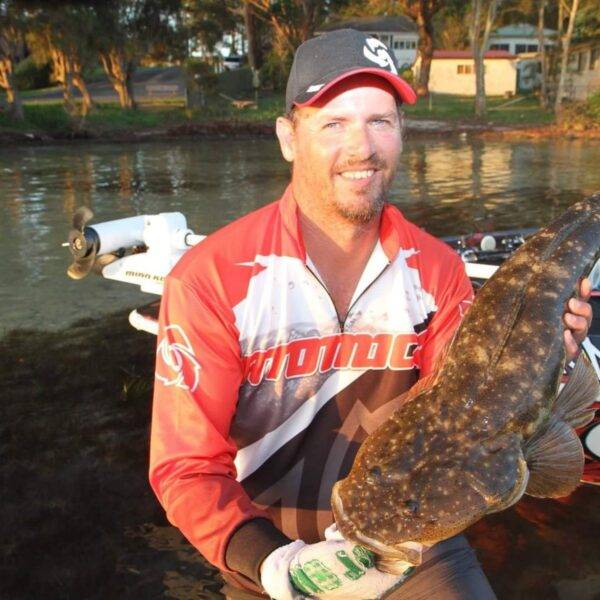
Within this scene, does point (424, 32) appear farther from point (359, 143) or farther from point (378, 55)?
point (359, 143)

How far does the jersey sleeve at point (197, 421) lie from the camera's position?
2.62 meters

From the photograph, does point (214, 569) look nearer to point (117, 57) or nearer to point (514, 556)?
point (514, 556)

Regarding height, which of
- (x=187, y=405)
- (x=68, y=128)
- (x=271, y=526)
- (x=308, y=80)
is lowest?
(x=68, y=128)

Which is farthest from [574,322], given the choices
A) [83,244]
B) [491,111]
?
[491,111]

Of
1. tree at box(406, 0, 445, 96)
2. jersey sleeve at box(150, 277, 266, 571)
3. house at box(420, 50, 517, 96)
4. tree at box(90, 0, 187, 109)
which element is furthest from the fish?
house at box(420, 50, 517, 96)

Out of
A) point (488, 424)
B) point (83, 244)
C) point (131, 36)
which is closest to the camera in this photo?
point (488, 424)

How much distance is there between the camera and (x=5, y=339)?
341 inches

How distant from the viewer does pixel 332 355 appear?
3160 millimetres

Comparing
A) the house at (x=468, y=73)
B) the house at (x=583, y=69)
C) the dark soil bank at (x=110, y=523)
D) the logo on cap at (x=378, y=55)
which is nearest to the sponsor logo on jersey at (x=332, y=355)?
the logo on cap at (x=378, y=55)

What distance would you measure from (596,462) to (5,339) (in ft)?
21.9

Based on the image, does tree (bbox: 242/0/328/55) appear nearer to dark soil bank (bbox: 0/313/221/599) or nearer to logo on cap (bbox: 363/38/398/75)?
dark soil bank (bbox: 0/313/221/599)

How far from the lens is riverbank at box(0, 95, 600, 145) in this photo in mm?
38250

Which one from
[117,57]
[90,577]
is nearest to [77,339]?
[90,577]

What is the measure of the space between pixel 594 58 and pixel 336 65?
5730 cm
